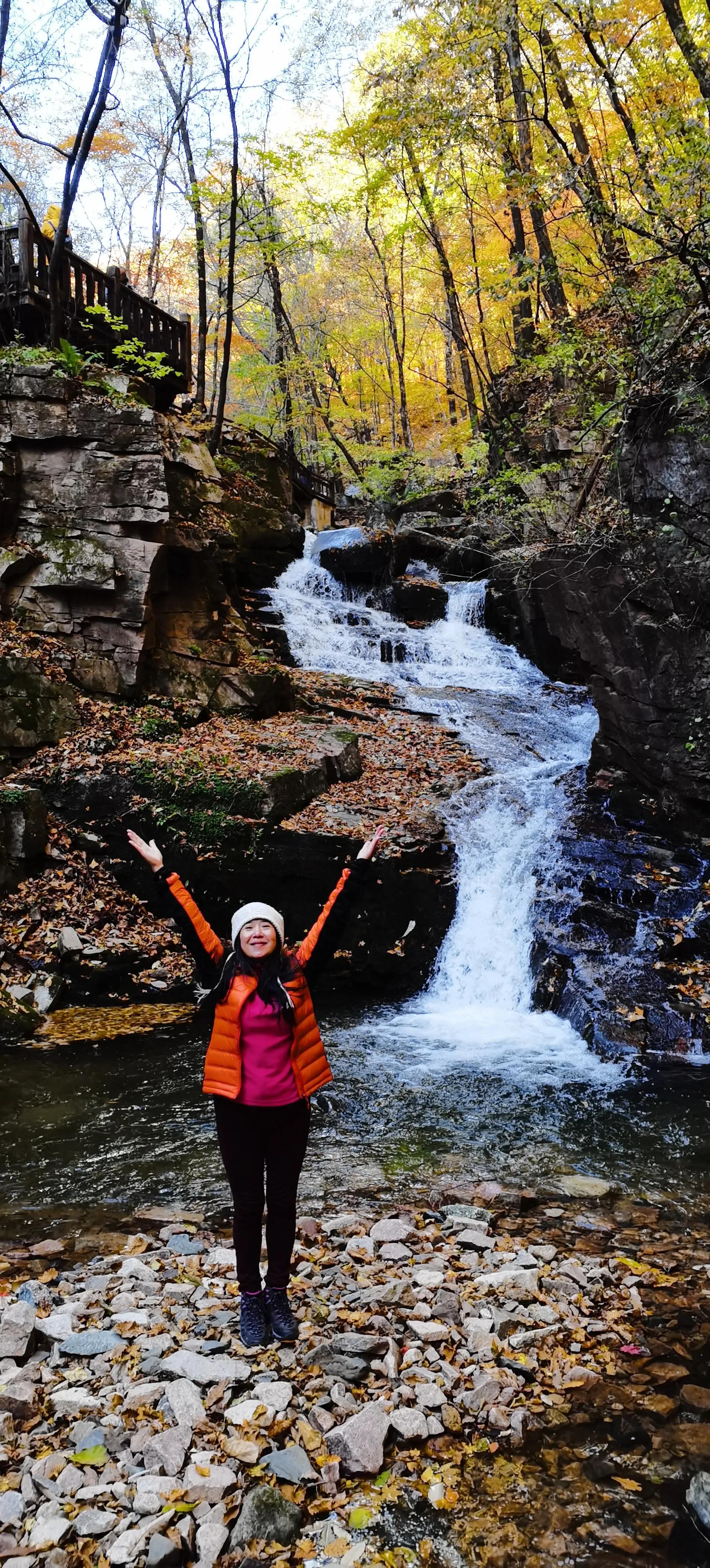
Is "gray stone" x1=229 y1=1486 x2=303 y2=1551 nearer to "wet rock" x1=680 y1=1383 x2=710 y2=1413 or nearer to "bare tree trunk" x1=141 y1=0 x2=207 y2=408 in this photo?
"wet rock" x1=680 y1=1383 x2=710 y2=1413

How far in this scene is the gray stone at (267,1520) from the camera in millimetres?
2402

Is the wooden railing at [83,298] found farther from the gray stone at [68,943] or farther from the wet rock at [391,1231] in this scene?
the wet rock at [391,1231]

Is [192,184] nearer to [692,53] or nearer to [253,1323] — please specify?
[692,53]

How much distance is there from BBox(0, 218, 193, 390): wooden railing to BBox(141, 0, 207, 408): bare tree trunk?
55.7 inches

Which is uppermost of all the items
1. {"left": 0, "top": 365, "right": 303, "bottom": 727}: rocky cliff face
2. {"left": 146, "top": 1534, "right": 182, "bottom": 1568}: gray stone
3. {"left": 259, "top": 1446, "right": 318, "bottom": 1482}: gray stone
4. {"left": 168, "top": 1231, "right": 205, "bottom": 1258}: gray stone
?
{"left": 0, "top": 365, "right": 303, "bottom": 727}: rocky cliff face

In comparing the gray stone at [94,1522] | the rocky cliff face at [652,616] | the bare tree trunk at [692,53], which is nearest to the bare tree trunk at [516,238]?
the bare tree trunk at [692,53]

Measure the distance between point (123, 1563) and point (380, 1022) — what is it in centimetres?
665

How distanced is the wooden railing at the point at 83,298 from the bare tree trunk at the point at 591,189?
7.44 metres

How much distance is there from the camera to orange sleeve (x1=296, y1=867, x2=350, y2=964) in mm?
3439

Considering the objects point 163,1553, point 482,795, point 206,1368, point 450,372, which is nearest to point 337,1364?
point 206,1368

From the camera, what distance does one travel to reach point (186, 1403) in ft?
9.50

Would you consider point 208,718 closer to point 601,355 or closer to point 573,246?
point 601,355

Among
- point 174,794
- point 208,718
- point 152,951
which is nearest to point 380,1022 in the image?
point 152,951

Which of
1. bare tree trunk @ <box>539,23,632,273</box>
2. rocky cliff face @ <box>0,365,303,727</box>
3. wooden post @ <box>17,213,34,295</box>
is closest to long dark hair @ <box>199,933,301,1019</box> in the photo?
rocky cliff face @ <box>0,365,303,727</box>
